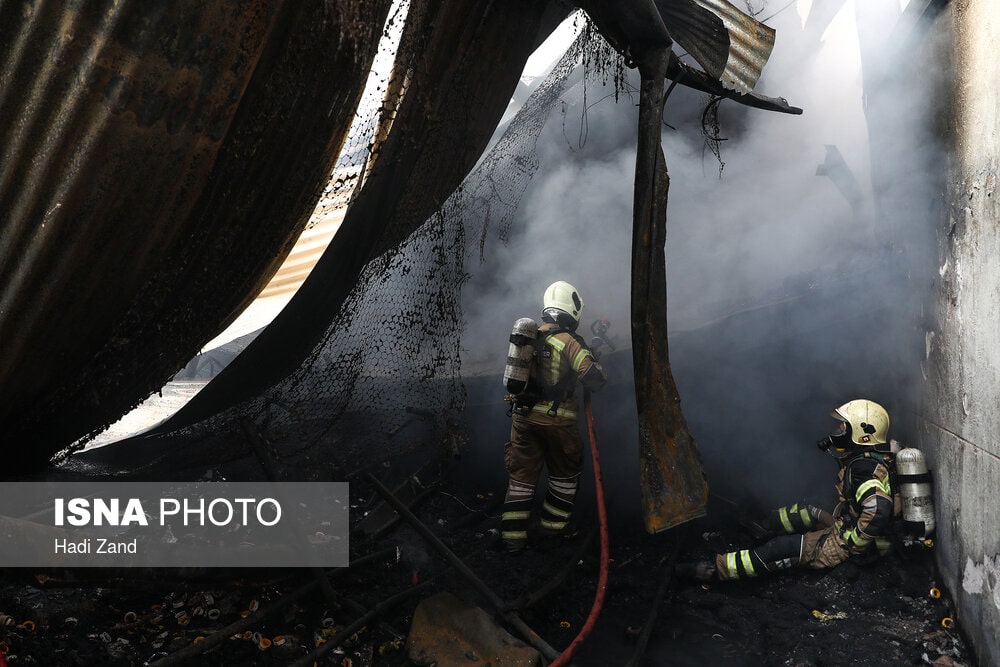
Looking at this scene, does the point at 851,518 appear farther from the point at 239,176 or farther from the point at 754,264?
the point at 239,176

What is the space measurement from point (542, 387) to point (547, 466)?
25.7 inches

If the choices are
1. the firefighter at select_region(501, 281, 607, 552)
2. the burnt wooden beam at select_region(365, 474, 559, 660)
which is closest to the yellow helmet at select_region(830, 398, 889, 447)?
the firefighter at select_region(501, 281, 607, 552)

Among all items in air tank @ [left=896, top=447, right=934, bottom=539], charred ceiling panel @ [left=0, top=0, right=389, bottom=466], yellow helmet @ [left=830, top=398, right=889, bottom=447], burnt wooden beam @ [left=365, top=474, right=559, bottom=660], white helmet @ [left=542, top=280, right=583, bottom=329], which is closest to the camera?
charred ceiling panel @ [left=0, top=0, right=389, bottom=466]

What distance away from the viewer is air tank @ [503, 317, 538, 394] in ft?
16.5

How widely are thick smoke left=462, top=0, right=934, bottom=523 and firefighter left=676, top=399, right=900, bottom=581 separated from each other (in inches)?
23.7

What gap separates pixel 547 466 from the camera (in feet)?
17.1

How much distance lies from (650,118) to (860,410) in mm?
2621

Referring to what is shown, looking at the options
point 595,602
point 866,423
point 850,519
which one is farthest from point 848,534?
point 595,602

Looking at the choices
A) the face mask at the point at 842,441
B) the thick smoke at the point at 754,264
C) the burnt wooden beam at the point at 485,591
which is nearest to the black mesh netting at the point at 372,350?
the burnt wooden beam at the point at 485,591

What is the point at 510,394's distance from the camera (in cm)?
534

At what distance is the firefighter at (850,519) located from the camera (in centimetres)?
399

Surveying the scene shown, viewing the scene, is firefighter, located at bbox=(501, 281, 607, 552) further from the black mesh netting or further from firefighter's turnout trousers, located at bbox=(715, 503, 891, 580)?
firefighter's turnout trousers, located at bbox=(715, 503, 891, 580)

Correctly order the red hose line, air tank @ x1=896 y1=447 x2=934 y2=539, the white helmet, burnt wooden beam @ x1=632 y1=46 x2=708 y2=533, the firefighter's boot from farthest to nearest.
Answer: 1. the white helmet
2. the firefighter's boot
3. air tank @ x1=896 y1=447 x2=934 y2=539
4. the red hose line
5. burnt wooden beam @ x1=632 y1=46 x2=708 y2=533

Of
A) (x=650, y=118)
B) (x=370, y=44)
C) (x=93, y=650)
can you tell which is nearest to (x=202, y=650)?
(x=93, y=650)
